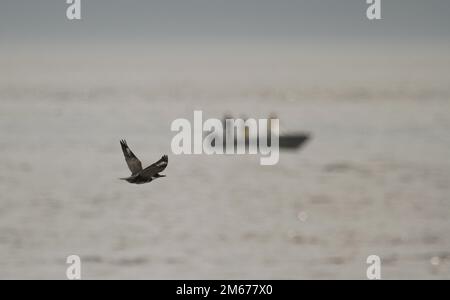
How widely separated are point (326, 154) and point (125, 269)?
3983 cm

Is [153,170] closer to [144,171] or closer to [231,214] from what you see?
[144,171]

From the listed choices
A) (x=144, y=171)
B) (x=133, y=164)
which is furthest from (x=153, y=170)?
(x=133, y=164)

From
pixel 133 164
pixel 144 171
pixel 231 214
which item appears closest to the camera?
pixel 144 171

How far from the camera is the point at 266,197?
4328cm

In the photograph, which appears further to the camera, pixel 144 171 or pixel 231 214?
pixel 231 214

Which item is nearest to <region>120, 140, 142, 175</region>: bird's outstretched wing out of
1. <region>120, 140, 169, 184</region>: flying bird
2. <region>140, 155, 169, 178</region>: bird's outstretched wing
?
<region>120, 140, 169, 184</region>: flying bird

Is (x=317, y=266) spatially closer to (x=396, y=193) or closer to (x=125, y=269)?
(x=125, y=269)

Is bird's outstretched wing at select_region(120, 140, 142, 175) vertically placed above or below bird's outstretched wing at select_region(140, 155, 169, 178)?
above

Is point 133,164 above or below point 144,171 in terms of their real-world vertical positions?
above

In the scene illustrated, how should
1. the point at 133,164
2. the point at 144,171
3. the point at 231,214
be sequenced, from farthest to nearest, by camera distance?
1. the point at 231,214
2. the point at 133,164
3. the point at 144,171

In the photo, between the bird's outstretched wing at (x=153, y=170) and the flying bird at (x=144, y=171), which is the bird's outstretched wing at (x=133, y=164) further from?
the bird's outstretched wing at (x=153, y=170)

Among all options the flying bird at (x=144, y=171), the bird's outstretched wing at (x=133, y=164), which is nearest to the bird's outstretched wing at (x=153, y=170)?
the flying bird at (x=144, y=171)

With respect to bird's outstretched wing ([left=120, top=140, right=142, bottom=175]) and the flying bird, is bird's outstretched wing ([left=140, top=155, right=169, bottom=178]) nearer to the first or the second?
the flying bird
